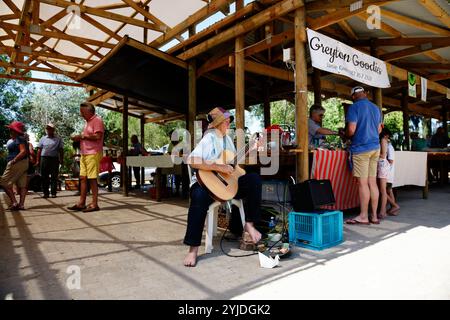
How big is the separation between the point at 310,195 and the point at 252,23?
9.86ft

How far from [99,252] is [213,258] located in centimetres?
121

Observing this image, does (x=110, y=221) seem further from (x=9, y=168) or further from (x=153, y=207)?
(x=9, y=168)

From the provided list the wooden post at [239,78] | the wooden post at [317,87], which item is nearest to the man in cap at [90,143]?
the wooden post at [239,78]

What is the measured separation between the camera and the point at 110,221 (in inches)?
188

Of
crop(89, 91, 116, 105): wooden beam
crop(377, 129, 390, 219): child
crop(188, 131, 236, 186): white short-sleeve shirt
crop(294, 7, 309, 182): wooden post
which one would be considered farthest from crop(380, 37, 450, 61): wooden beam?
crop(89, 91, 116, 105): wooden beam

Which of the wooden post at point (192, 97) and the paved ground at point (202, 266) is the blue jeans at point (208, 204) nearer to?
the paved ground at point (202, 266)

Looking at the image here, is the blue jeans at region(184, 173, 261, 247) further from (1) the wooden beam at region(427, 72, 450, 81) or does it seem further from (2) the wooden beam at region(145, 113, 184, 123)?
(2) the wooden beam at region(145, 113, 184, 123)

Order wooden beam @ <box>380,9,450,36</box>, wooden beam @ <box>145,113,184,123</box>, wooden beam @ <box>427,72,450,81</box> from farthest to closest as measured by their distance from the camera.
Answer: wooden beam @ <box>145,113,184,123</box> < wooden beam @ <box>427,72,450,81</box> < wooden beam @ <box>380,9,450,36</box>

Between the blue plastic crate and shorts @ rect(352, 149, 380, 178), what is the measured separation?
1.12 meters

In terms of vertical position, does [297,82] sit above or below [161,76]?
below

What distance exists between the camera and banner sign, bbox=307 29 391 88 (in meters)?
4.11

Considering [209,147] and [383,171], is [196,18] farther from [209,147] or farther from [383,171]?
[383,171]

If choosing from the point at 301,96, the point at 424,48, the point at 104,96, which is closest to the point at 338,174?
the point at 301,96

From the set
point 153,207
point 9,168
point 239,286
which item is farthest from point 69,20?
point 239,286
